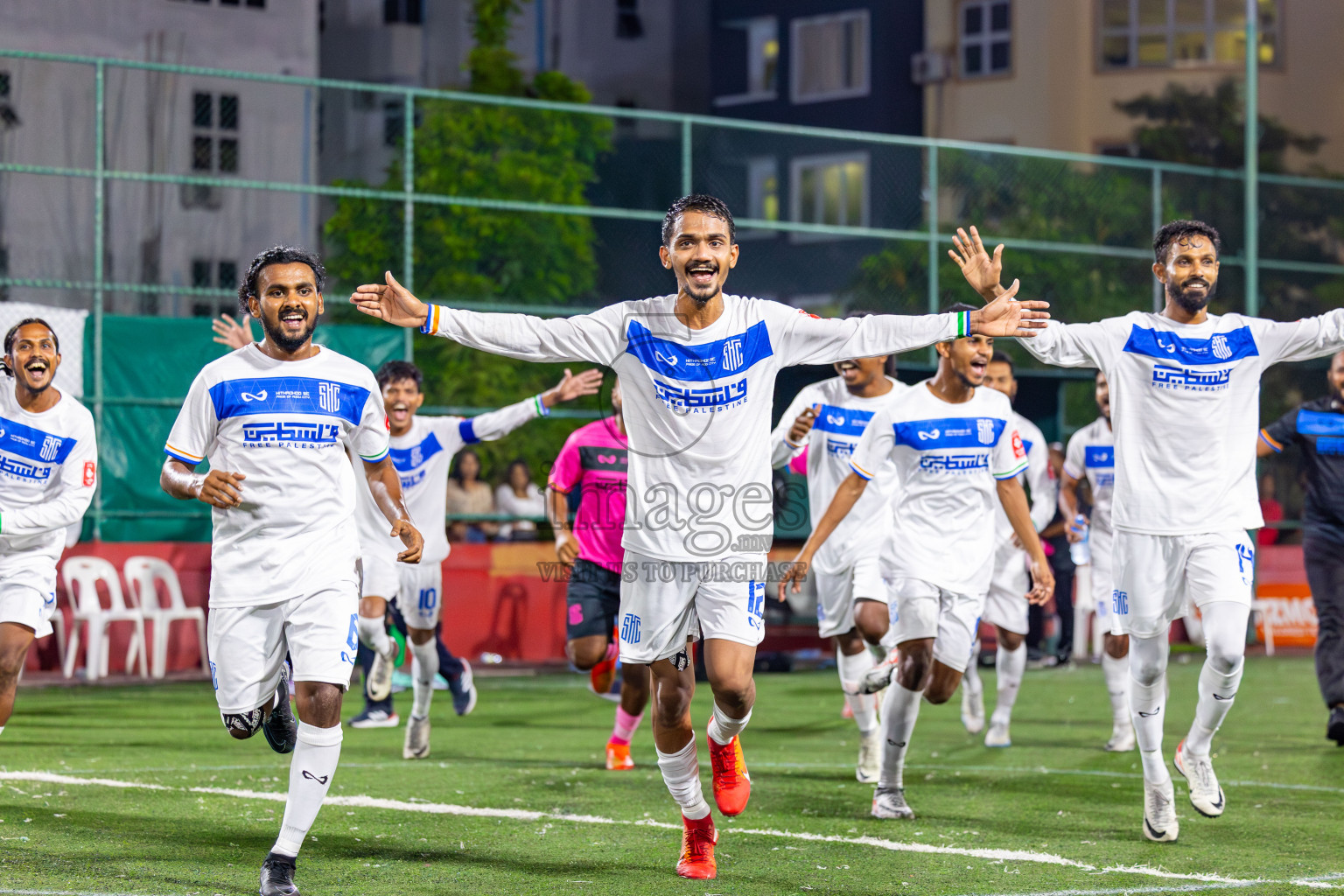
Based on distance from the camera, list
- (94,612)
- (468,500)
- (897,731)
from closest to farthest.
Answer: (897,731), (94,612), (468,500)

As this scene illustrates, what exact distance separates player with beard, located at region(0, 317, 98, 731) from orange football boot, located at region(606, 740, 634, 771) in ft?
10.4

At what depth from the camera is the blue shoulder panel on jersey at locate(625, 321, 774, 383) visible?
6.75 metres

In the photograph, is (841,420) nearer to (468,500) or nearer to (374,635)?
(374,635)

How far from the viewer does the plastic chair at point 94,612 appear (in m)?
15.6

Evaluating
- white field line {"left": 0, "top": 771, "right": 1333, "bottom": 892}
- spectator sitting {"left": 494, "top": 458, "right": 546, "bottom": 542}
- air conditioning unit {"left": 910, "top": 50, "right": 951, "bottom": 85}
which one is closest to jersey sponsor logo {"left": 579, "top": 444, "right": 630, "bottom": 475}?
white field line {"left": 0, "top": 771, "right": 1333, "bottom": 892}

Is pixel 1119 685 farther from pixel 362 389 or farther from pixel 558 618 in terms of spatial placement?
pixel 558 618

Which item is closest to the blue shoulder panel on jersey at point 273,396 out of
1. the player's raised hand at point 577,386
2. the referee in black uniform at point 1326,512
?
the player's raised hand at point 577,386

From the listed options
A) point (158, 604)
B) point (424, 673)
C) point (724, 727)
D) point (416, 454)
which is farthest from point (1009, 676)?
point (158, 604)

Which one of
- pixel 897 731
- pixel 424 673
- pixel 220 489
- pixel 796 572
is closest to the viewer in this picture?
pixel 220 489

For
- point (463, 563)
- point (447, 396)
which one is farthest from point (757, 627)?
point (447, 396)

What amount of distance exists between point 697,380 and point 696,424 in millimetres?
173

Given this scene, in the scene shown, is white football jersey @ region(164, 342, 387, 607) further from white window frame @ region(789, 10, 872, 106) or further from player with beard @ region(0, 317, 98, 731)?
white window frame @ region(789, 10, 872, 106)

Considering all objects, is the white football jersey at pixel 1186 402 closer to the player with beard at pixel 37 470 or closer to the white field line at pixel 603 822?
the white field line at pixel 603 822

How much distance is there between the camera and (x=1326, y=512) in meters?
11.2
